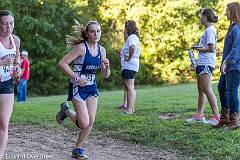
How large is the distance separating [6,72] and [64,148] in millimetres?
2040

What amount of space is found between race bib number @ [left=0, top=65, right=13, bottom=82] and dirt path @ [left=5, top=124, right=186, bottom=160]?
50.0 inches

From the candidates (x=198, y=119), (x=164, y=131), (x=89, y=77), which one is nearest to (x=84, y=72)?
(x=89, y=77)

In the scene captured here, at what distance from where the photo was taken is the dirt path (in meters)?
6.94

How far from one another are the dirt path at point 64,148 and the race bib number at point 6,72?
1.27 meters

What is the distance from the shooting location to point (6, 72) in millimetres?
5898

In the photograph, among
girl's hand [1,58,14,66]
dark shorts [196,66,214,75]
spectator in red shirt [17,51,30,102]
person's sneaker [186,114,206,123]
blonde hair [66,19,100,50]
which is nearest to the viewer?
girl's hand [1,58,14,66]

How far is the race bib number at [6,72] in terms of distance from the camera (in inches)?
230

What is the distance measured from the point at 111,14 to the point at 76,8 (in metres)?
3.26

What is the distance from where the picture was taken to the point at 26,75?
17.8m

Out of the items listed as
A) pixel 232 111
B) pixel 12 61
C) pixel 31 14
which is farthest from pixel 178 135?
pixel 31 14

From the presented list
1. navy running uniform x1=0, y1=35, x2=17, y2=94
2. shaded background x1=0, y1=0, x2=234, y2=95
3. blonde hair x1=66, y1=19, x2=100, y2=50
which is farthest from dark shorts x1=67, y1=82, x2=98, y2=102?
shaded background x1=0, y1=0, x2=234, y2=95

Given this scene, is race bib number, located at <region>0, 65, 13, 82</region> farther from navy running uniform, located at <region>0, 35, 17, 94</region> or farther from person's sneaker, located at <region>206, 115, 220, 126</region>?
person's sneaker, located at <region>206, 115, 220, 126</region>

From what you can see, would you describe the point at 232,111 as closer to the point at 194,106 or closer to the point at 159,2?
the point at 194,106

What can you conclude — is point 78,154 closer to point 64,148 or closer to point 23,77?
point 64,148
